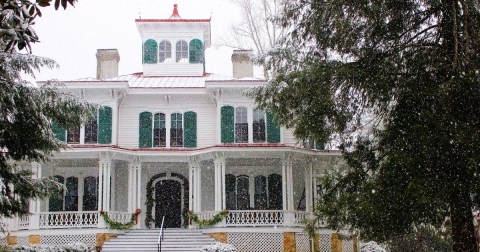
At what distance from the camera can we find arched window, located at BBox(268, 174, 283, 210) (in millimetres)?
A: 22922

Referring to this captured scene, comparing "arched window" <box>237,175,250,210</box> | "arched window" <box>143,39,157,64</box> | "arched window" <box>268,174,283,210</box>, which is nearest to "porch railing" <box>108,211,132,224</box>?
"arched window" <box>237,175,250,210</box>

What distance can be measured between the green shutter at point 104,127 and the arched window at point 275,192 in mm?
6253

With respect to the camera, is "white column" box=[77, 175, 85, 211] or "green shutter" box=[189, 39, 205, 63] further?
"green shutter" box=[189, 39, 205, 63]

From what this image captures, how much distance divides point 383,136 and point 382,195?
194 centimetres

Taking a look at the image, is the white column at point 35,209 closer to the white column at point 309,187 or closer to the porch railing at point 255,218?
the porch railing at point 255,218

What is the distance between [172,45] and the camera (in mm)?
26875

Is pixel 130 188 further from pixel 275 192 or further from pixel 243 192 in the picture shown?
pixel 275 192

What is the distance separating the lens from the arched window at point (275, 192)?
22.9m

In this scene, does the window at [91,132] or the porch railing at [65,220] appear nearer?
the porch railing at [65,220]

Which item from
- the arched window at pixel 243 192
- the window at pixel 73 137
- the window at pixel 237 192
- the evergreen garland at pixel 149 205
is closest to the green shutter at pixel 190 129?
the window at pixel 237 192

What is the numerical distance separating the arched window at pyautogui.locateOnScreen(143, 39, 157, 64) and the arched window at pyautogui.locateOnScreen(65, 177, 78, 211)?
633cm

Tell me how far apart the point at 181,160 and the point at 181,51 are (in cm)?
621

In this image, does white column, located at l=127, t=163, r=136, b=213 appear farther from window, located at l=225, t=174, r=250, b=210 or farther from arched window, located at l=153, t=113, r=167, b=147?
window, located at l=225, t=174, r=250, b=210

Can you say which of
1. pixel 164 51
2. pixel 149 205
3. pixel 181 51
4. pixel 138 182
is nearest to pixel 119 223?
pixel 138 182
